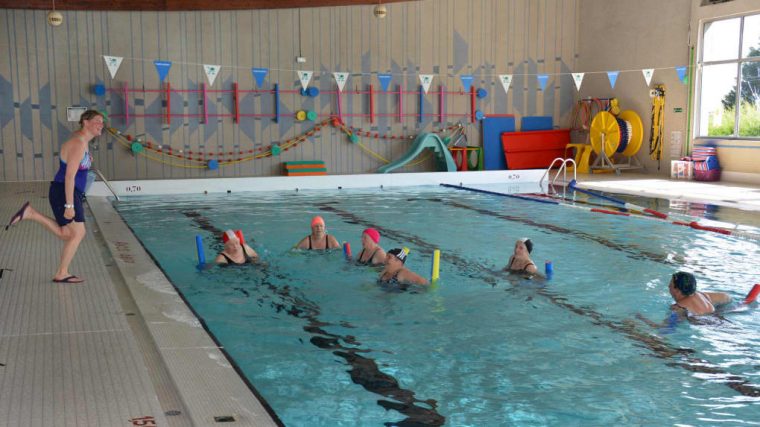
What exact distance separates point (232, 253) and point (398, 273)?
173 centimetres

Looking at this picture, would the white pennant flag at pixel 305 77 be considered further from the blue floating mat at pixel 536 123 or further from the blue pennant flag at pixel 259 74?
the blue floating mat at pixel 536 123

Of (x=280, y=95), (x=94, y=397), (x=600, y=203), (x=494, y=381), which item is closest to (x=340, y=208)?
(x=600, y=203)

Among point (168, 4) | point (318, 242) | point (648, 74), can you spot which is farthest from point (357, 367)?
point (648, 74)

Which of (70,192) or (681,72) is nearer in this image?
Result: (70,192)

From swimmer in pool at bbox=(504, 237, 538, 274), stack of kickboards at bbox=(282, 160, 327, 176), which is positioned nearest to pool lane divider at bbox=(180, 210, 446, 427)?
swimmer in pool at bbox=(504, 237, 538, 274)

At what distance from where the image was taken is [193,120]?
51.9 ft

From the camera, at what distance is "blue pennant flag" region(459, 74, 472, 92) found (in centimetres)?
1692

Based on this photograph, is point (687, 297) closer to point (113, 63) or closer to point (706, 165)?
point (706, 165)

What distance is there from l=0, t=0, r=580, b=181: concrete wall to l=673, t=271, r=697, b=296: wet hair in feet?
39.7

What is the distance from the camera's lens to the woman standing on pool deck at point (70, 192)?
513cm

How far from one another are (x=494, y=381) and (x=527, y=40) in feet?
49.7

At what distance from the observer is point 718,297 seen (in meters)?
5.60

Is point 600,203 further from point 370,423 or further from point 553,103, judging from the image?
point 370,423

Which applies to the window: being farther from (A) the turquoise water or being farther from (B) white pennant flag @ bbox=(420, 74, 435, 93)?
(A) the turquoise water
